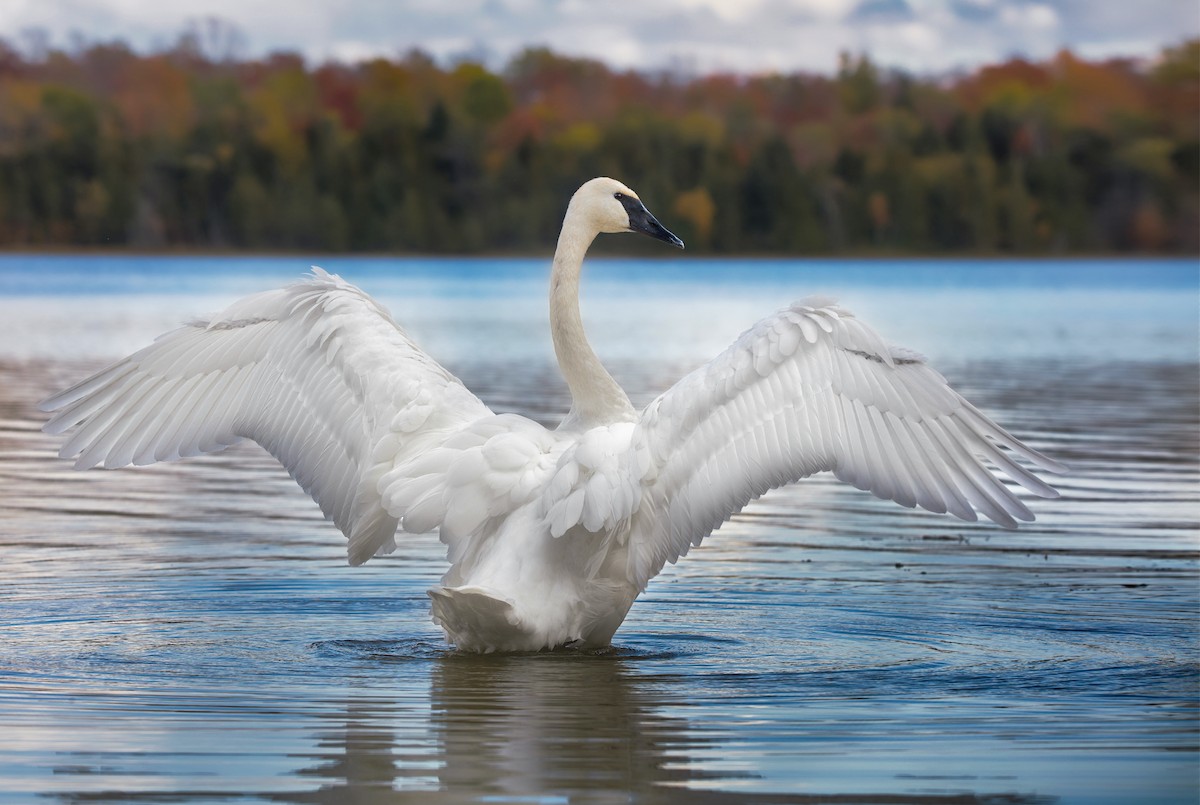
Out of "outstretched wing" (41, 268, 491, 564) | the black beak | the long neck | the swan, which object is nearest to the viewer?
the swan

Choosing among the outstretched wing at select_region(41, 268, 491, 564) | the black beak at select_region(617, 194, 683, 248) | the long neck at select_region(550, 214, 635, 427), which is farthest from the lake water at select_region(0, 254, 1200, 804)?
the black beak at select_region(617, 194, 683, 248)

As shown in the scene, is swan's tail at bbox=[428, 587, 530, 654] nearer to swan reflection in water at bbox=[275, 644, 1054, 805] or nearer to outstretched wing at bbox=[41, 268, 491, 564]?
swan reflection in water at bbox=[275, 644, 1054, 805]

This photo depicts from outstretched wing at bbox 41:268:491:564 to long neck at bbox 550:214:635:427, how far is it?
0.42 metres

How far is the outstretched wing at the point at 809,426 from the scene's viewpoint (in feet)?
24.0

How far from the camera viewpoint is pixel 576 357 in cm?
827

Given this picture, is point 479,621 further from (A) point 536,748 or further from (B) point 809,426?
(B) point 809,426

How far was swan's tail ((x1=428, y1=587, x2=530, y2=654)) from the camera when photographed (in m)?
7.10

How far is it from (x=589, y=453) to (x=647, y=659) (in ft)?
2.99

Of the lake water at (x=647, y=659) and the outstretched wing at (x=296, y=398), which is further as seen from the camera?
the outstretched wing at (x=296, y=398)

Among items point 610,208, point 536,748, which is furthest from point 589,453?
point 610,208

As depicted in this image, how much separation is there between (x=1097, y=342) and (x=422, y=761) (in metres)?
26.1

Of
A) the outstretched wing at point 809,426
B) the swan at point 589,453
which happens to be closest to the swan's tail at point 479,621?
the swan at point 589,453

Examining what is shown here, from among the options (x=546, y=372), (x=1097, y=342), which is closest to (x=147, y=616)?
(x=546, y=372)

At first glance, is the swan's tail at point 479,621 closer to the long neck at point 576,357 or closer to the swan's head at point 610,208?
the long neck at point 576,357
